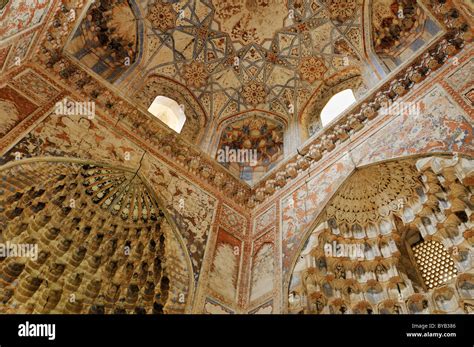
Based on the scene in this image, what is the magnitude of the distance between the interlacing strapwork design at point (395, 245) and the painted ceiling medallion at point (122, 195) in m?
2.83

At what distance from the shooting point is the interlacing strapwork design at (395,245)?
548cm

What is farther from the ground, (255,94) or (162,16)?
(162,16)

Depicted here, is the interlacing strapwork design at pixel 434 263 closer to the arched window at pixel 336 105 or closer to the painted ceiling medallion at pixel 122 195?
the arched window at pixel 336 105

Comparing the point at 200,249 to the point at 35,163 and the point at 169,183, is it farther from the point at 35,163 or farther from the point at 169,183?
the point at 35,163

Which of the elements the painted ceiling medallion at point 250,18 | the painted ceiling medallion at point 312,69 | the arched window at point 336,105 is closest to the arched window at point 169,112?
the painted ceiling medallion at point 250,18

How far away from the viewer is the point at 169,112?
9656 mm

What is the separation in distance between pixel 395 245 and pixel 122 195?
4607 millimetres

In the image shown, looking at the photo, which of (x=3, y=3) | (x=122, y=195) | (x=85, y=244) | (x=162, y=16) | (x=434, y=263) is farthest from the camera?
(x=162, y=16)

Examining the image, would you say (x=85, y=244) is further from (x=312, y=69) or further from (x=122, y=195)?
(x=312, y=69)

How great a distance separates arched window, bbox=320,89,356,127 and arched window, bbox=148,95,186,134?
327cm

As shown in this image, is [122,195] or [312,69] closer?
[122,195]

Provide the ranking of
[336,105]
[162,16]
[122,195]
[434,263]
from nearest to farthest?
1. [434,263]
2. [122,195]
3. [336,105]
4. [162,16]

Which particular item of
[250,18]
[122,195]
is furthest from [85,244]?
[250,18]
